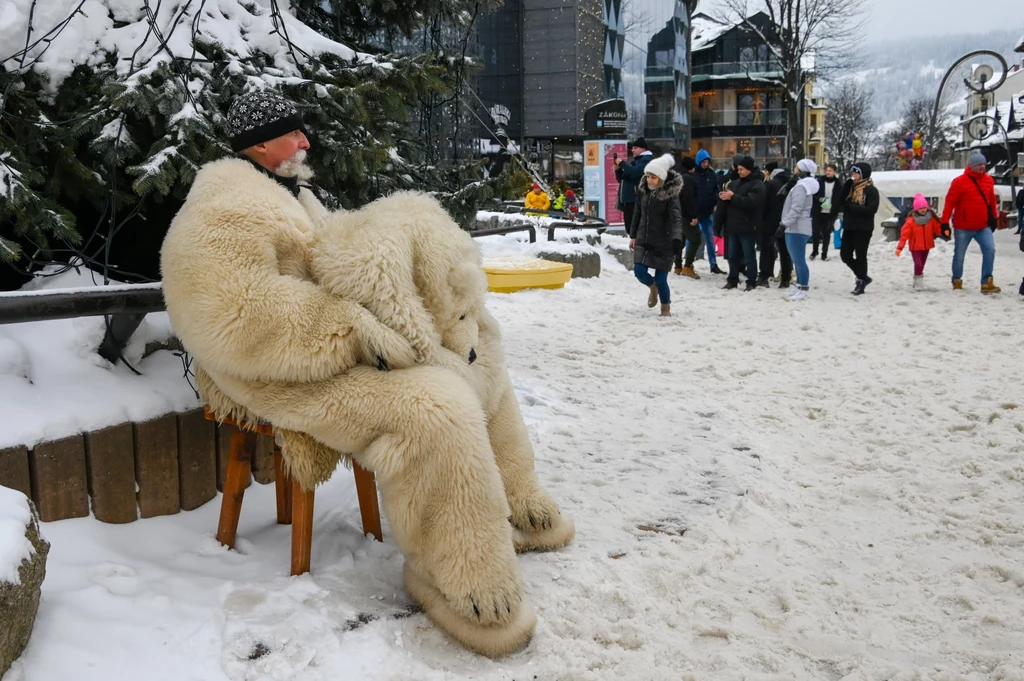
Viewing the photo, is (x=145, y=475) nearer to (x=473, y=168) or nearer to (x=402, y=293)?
(x=402, y=293)

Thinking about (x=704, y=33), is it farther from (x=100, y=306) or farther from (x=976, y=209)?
(x=100, y=306)

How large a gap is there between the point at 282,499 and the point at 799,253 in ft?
30.6

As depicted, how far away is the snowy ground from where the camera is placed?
2.64 meters

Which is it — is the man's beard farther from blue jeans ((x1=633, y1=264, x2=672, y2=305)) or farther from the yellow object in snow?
the yellow object in snow

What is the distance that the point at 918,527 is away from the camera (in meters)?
3.95

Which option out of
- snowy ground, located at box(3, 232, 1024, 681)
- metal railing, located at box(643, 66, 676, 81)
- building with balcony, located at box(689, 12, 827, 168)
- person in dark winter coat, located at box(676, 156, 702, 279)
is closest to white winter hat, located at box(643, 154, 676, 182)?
person in dark winter coat, located at box(676, 156, 702, 279)

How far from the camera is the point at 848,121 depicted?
6172 cm

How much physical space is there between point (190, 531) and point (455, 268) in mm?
1430

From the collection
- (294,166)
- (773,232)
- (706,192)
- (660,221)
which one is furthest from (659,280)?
(294,166)

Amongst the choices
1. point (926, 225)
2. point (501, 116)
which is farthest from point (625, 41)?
point (926, 225)

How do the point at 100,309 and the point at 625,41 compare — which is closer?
the point at 100,309

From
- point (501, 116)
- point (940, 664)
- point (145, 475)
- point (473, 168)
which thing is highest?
point (501, 116)

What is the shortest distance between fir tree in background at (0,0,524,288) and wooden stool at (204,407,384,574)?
115 centimetres

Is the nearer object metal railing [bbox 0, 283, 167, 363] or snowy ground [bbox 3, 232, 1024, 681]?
snowy ground [bbox 3, 232, 1024, 681]
